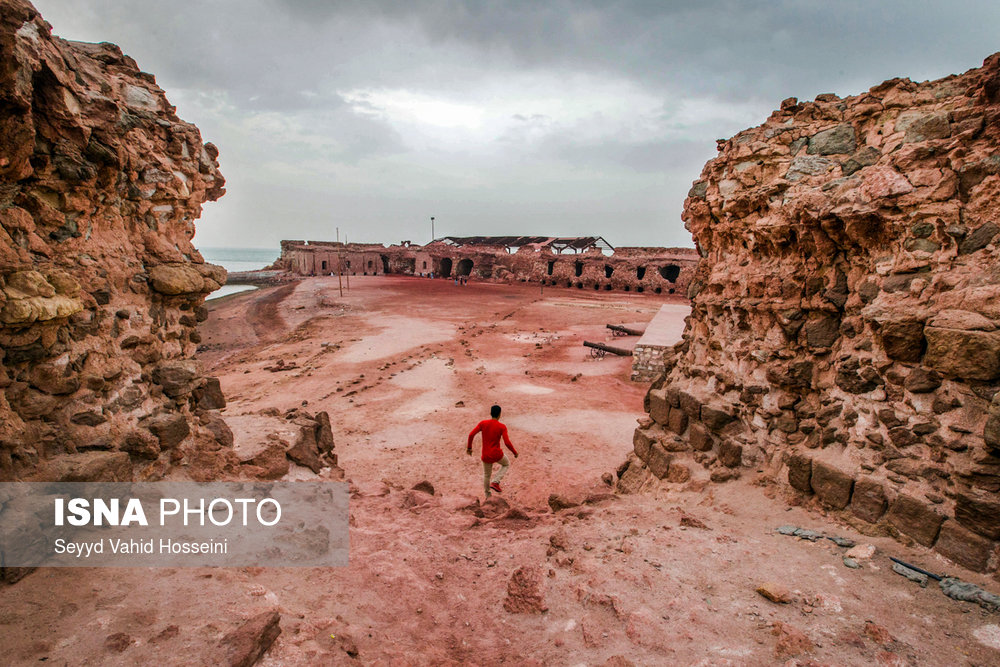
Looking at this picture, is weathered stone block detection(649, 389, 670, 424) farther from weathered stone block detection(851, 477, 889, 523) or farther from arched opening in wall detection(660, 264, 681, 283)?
arched opening in wall detection(660, 264, 681, 283)

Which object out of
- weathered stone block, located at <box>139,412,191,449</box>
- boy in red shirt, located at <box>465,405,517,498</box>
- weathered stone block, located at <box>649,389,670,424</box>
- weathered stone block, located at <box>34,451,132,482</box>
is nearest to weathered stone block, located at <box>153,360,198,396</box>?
weathered stone block, located at <box>139,412,191,449</box>

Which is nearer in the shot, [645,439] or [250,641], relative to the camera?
[250,641]

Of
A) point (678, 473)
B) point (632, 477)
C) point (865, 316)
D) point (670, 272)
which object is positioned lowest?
point (632, 477)

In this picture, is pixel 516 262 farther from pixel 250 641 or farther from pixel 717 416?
pixel 250 641

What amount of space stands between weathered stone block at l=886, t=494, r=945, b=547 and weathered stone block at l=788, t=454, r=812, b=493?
0.77 metres

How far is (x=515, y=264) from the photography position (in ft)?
149

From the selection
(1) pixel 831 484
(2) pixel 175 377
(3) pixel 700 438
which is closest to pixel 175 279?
(2) pixel 175 377

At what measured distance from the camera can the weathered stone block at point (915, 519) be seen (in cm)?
378

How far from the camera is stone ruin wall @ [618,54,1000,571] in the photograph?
3.77m

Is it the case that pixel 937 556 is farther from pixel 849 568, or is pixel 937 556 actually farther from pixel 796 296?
pixel 796 296

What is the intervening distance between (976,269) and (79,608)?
694 centimetres

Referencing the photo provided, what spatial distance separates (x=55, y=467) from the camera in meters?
3.79

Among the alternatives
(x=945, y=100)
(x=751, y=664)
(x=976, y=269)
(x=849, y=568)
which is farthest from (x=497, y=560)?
(x=945, y=100)

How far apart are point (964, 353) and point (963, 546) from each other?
1438 millimetres
